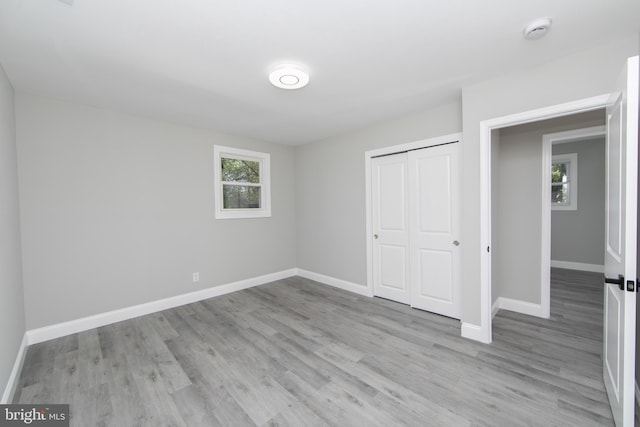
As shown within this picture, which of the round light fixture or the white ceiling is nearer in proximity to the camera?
the white ceiling

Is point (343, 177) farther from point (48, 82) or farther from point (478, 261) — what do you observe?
point (48, 82)

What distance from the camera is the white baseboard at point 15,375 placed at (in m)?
1.80

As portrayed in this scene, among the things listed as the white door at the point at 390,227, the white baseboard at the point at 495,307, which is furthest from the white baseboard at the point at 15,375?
the white baseboard at the point at 495,307

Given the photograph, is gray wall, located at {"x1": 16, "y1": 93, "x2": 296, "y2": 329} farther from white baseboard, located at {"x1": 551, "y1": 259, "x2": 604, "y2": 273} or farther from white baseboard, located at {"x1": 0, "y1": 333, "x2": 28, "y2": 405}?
white baseboard, located at {"x1": 551, "y1": 259, "x2": 604, "y2": 273}

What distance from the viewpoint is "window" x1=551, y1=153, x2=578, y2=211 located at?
17.0 ft

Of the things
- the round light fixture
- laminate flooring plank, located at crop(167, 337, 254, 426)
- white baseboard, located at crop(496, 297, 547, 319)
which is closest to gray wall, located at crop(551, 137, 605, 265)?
white baseboard, located at crop(496, 297, 547, 319)

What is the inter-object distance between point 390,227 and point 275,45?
8.84 feet

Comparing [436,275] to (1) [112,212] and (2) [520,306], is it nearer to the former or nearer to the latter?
(2) [520,306]

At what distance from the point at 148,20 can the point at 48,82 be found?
1.61 m

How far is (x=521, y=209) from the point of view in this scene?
321cm

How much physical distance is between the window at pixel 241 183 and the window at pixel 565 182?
19.5 ft

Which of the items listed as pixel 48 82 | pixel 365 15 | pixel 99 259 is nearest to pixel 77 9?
pixel 48 82

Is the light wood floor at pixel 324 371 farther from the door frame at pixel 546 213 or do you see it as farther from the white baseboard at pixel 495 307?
the door frame at pixel 546 213

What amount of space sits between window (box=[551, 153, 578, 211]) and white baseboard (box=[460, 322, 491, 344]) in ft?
14.9
